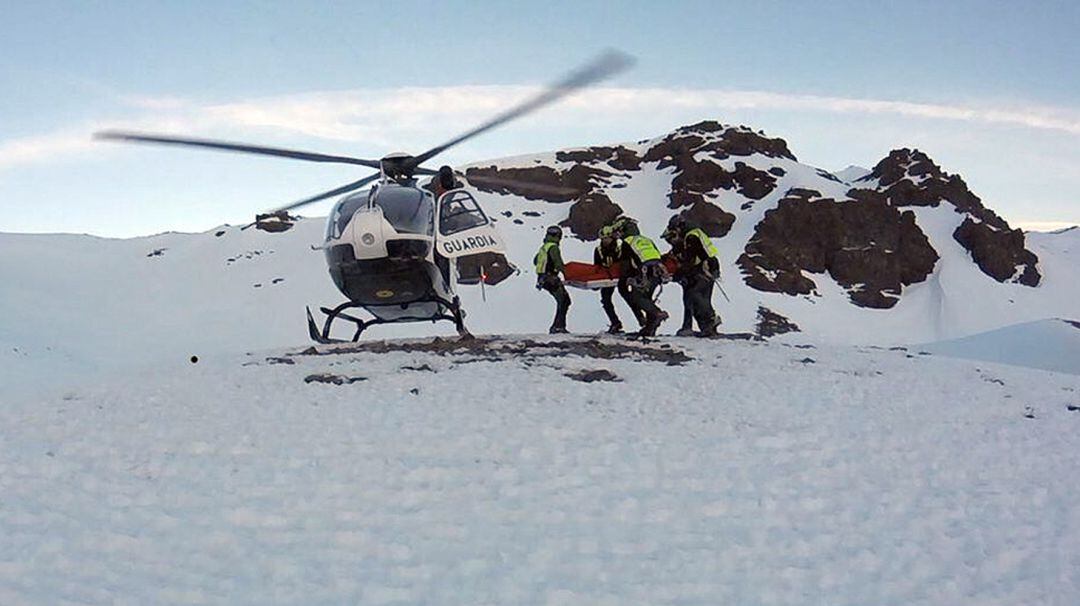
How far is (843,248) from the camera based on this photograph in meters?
53.2

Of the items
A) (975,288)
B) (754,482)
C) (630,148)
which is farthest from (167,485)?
(630,148)

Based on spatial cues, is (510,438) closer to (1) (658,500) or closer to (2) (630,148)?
(1) (658,500)

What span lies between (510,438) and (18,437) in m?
4.33

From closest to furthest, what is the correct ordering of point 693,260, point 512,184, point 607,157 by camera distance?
point 512,184
point 693,260
point 607,157

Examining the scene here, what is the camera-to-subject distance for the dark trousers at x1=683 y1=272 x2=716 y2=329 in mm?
14430

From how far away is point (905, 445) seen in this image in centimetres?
686

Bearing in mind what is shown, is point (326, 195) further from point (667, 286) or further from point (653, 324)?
point (667, 286)

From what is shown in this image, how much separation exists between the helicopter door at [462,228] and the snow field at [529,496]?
14.0ft

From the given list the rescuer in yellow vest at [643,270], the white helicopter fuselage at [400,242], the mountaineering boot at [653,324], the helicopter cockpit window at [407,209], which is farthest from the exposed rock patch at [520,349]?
the helicopter cockpit window at [407,209]

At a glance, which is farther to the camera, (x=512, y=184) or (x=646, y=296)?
(x=646, y=296)

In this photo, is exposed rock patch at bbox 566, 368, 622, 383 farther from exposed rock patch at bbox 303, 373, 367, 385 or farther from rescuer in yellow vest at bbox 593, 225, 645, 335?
rescuer in yellow vest at bbox 593, 225, 645, 335

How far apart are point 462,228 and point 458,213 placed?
0.28 meters

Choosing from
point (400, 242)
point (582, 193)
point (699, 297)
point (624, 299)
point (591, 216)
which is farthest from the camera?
point (591, 216)

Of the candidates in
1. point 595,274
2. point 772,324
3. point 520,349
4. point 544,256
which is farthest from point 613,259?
point 772,324
